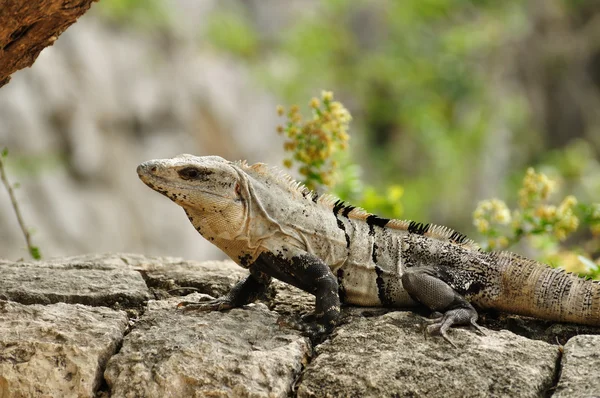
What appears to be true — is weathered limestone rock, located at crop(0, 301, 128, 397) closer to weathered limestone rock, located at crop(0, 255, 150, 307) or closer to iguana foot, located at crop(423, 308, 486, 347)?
weathered limestone rock, located at crop(0, 255, 150, 307)

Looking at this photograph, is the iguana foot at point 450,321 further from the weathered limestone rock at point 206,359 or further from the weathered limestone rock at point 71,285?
the weathered limestone rock at point 71,285

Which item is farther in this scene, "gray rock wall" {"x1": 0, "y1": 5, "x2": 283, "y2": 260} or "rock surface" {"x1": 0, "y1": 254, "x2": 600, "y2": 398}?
"gray rock wall" {"x1": 0, "y1": 5, "x2": 283, "y2": 260}

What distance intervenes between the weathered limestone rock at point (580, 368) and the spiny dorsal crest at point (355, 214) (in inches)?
31.4

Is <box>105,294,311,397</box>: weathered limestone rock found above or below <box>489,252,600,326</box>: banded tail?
below

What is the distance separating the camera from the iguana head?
3.92m

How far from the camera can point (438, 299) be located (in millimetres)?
3957

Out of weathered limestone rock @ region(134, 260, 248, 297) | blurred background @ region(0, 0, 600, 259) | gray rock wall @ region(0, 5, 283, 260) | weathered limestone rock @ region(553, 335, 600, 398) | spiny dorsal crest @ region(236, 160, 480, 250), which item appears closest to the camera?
weathered limestone rock @ region(553, 335, 600, 398)

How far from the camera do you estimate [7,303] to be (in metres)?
3.89

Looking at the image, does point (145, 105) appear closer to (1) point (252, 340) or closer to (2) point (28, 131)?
(2) point (28, 131)

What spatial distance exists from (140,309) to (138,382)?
0.82 m

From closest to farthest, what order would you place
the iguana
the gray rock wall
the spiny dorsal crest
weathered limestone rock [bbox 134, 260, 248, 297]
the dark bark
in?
the dark bark → the iguana → the spiny dorsal crest → weathered limestone rock [bbox 134, 260, 248, 297] → the gray rock wall

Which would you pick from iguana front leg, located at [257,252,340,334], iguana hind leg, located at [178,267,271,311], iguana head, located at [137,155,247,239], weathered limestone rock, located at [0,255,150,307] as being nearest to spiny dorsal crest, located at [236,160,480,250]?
iguana head, located at [137,155,247,239]

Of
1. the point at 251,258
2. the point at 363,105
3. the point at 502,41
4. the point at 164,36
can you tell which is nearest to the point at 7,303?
the point at 251,258

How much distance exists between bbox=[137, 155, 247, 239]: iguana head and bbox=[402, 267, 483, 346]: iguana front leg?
94 centimetres
